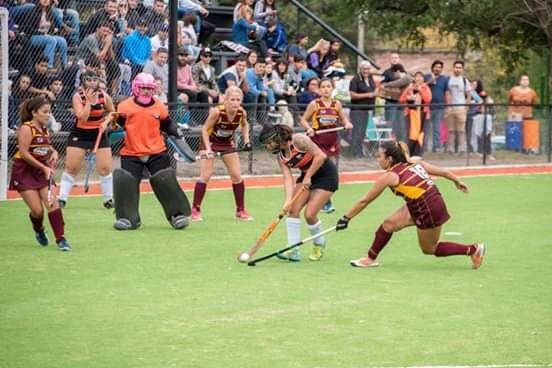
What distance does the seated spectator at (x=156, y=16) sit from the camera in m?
21.1

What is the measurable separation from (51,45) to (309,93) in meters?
5.49

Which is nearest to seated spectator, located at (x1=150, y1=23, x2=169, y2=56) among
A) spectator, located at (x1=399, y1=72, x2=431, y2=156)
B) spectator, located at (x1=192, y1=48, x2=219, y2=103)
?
spectator, located at (x1=192, y1=48, x2=219, y2=103)

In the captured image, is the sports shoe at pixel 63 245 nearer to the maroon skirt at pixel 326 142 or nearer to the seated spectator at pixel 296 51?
the maroon skirt at pixel 326 142

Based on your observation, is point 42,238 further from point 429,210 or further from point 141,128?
point 429,210

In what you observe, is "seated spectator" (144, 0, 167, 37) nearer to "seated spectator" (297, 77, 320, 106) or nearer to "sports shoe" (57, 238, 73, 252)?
"seated spectator" (297, 77, 320, 106)

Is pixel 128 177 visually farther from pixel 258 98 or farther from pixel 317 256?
pixel 258 98

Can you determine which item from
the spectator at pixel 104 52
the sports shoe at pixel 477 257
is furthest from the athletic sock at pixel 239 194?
the spectator at pixel 104 52

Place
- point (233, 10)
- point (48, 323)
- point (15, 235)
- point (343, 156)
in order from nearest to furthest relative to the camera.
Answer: point (48, 323) → point (15, 235) → point (343, 156) → point (233, 10)

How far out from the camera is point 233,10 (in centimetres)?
2730

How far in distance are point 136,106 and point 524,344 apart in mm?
7368

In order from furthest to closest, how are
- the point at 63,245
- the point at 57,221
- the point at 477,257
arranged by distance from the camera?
the point at 63,245 < the point at 57,221 < the point at 477,257

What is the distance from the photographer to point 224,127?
1587cm

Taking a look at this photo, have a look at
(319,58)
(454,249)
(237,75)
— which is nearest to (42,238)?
(454,249)

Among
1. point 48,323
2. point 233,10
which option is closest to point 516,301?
point 48,323
